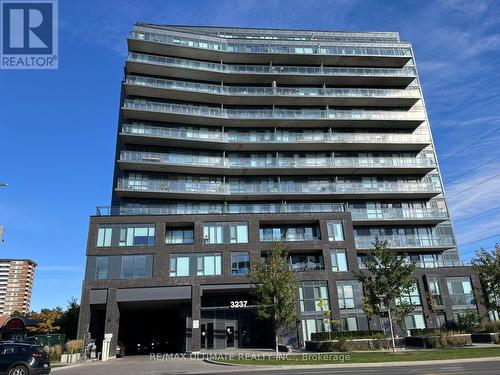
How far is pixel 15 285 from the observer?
584 ft

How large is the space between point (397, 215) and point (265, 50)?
30.4m

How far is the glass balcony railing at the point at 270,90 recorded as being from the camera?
54.3 meters

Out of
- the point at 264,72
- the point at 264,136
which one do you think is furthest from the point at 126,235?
the point at 264,72

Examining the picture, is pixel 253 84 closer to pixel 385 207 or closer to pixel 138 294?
pixel 385 207

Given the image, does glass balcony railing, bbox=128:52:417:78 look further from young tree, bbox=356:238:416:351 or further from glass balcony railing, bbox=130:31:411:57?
young tree, bbox=356:238:416:351

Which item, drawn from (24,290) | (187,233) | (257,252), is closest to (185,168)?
(187,233)

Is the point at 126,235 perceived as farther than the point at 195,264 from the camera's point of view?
Yes

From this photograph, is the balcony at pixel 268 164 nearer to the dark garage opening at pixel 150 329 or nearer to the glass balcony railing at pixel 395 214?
the glass balcony railing at pixel 395 214

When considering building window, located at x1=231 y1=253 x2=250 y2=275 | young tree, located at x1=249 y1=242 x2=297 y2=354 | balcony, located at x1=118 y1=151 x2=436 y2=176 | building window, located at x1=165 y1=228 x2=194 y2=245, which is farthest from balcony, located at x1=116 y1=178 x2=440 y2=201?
young tree, located at x1=249 y1=242 x2=297 y2=354

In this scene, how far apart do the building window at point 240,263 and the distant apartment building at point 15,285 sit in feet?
540

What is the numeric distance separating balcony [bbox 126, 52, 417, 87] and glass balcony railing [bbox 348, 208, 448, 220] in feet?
67.3

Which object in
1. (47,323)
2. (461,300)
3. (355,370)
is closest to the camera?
(355,370)

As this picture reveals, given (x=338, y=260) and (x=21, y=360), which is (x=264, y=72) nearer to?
(x=338, y=260)

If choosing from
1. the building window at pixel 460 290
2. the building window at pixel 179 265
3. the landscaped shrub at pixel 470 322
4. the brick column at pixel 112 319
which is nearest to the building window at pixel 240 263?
the building window at pixel 179 265
